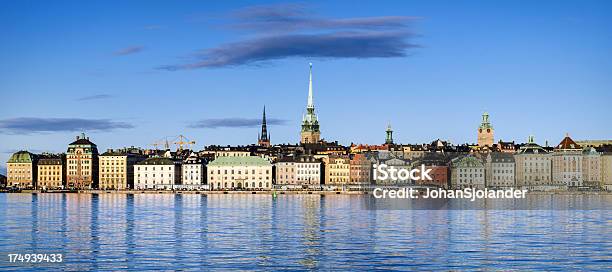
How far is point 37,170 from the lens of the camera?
11838 cm

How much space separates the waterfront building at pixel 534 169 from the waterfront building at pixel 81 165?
4382cm

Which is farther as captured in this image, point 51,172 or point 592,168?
point 51,172

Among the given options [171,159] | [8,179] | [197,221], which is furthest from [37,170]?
[197,221]

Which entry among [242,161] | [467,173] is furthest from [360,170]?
[242,161]

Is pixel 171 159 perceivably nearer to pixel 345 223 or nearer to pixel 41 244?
pixel 345 223

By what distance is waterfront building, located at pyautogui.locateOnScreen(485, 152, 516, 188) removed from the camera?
352ft

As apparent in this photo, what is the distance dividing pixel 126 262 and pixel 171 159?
90819 mm

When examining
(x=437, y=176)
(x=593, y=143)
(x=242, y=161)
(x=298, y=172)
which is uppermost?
(x=593, y=143)

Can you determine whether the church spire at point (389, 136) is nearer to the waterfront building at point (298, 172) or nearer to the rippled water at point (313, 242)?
the waterfront building at point (298, 172)

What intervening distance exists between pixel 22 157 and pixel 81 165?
7.60m

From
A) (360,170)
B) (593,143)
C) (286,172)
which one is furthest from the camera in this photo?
(593,143)

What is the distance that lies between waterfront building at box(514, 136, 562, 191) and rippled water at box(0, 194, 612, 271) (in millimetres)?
62999

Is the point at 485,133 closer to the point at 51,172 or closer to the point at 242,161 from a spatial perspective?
the point at 242,161

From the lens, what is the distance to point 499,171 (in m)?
108
